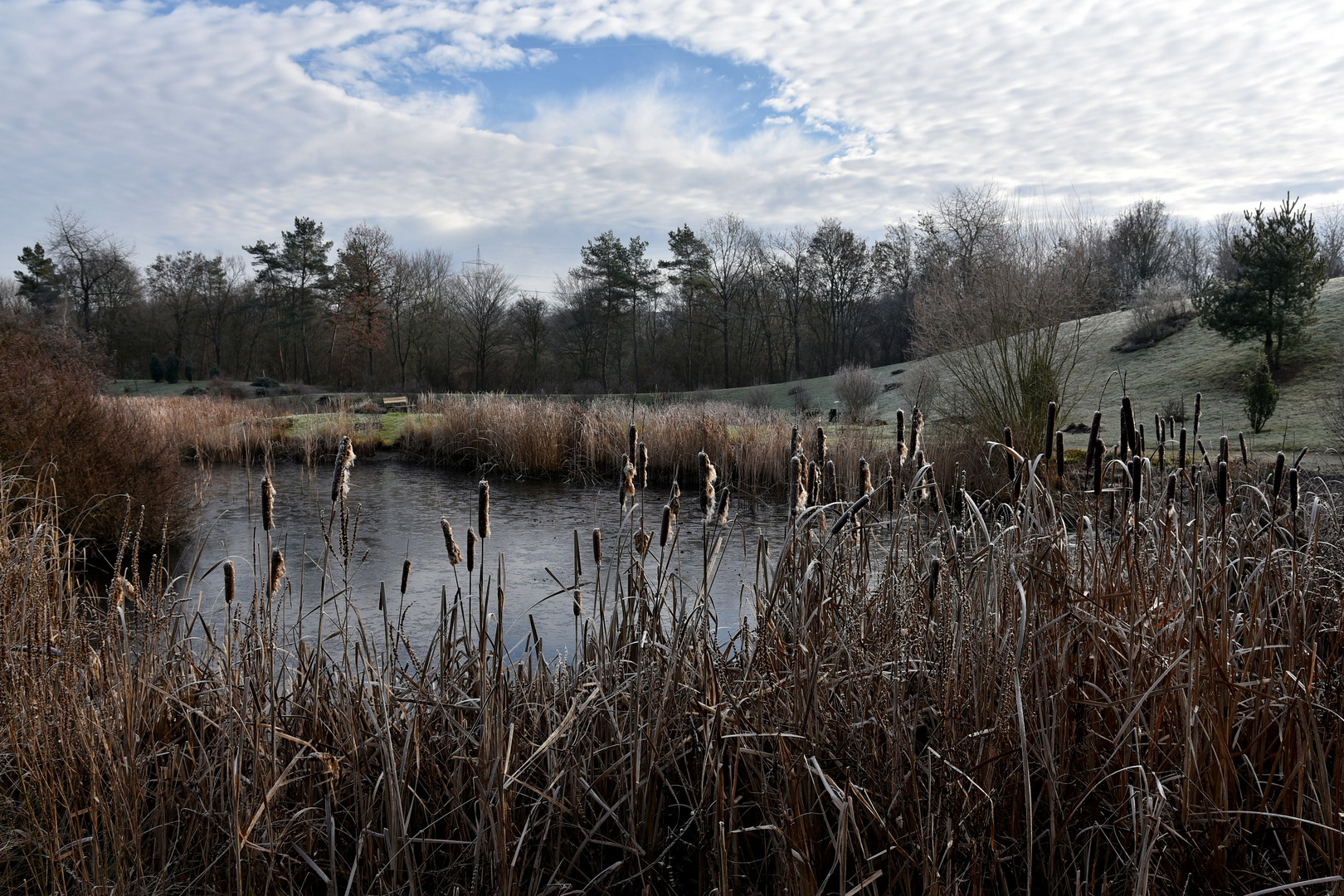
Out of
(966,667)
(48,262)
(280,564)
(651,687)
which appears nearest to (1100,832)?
(966,667)

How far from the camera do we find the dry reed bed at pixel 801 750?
167 centimetres

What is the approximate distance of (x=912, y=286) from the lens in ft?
128

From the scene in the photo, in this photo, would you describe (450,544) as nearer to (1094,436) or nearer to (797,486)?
(797,486)

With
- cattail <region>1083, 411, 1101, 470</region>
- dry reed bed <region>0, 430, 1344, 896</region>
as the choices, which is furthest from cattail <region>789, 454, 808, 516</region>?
cattail <region>1083, 411, 1101, 470</region>

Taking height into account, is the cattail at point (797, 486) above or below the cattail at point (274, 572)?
above

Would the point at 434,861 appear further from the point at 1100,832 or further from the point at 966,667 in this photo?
the point at 1100,832

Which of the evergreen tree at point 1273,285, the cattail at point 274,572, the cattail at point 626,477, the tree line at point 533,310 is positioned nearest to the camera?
the cattail at point 274,572

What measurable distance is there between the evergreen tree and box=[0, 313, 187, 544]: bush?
963 inches

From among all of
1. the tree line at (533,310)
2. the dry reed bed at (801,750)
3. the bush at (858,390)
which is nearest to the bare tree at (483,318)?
the tree line at (533,310)

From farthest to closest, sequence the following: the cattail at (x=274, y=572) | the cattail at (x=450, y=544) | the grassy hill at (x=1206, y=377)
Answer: the grassy hill at (x=1206, y=377)
the cattail at (x=450, y=544)
the cattail at (x=274, y=572)

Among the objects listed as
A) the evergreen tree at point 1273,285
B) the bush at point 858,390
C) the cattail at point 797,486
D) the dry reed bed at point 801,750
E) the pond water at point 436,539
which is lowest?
the pond water at point 436,539

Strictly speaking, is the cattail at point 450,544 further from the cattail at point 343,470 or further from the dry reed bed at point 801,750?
the cattail at point 343,470

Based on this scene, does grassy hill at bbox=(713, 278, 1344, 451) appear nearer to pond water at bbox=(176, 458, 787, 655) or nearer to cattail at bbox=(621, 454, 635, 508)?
pond water at bbox=(176, 458, 787, 655)

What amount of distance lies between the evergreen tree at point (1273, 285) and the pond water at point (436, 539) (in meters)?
18.2
